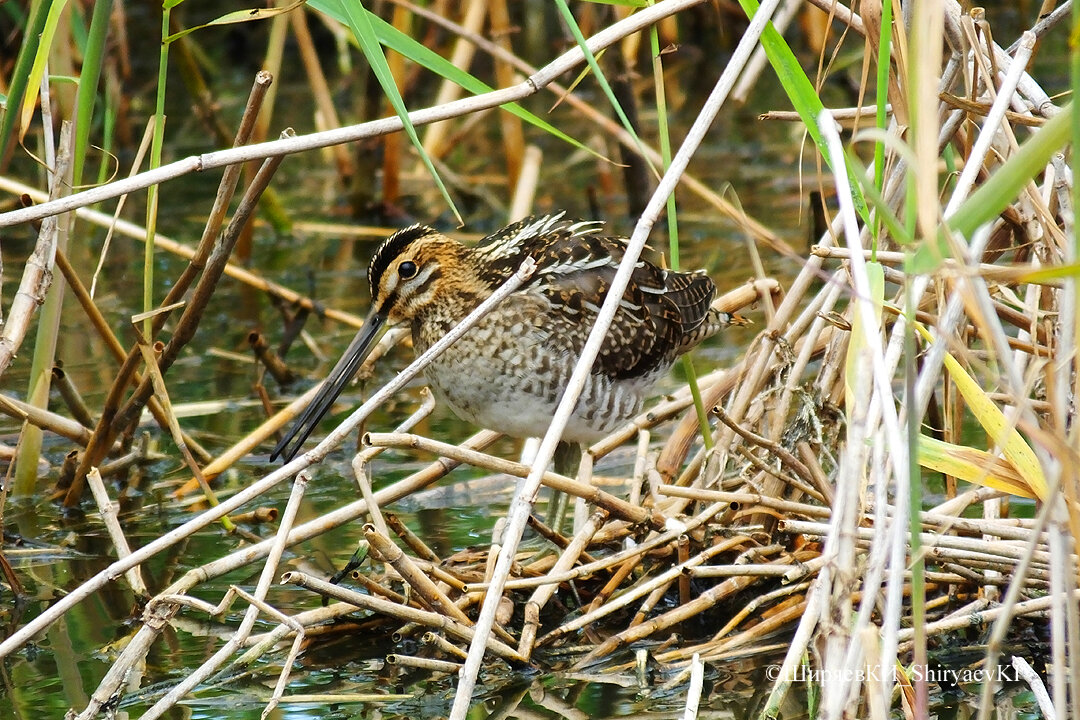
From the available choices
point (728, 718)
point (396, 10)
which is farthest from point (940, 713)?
point (396, 10)

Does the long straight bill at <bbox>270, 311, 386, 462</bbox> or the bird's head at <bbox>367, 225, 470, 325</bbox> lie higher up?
the bird's head at <bbox>367, 225, 470, 325</bbox>

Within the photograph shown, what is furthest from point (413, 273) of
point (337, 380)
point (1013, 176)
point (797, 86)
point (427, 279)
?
point (1013, 176)

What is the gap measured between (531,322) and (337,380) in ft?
1.83

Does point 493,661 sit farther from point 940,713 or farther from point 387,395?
point 940,713

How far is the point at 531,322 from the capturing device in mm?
3732

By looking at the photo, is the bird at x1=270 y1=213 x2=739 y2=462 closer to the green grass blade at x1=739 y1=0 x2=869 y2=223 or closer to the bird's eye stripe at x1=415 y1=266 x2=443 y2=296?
the bird's eye stripe at x1=415 y1=266 x2=443 y2=296

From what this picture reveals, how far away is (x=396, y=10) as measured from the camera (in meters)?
6.46

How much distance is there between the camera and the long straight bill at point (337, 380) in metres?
3.71

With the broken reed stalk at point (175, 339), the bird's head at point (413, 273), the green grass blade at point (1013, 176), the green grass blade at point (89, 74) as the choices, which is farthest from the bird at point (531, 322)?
the green grass blade at point (1013, 176)

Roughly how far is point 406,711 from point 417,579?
275 mm

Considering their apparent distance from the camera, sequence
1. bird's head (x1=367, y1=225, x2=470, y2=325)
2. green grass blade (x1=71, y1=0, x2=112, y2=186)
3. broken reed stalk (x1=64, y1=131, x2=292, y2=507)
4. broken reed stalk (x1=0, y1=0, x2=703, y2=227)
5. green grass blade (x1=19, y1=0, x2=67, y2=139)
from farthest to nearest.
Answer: bird's head (x1=367, y1=225, x2=470, y2=325) → broken reed stalk (x1=64, y1=131, x2=292, y2=507) → green grass blade (x1=71, y1=0, x2=112, y2=186) → green grass blade (x1=19, y1=0, x2=67, y2=139) → broken reed stalk (x1=0, y1=0, x2=703, y2=227)

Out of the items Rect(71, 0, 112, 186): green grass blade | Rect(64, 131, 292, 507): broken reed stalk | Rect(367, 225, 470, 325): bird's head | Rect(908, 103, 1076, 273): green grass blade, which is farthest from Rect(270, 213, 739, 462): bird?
Rect(908, 103, 1076, 273): green grass blade

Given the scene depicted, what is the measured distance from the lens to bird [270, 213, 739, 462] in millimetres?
3695

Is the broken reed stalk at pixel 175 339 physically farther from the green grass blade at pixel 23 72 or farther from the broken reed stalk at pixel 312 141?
the green grass blade at pixel 23 72
